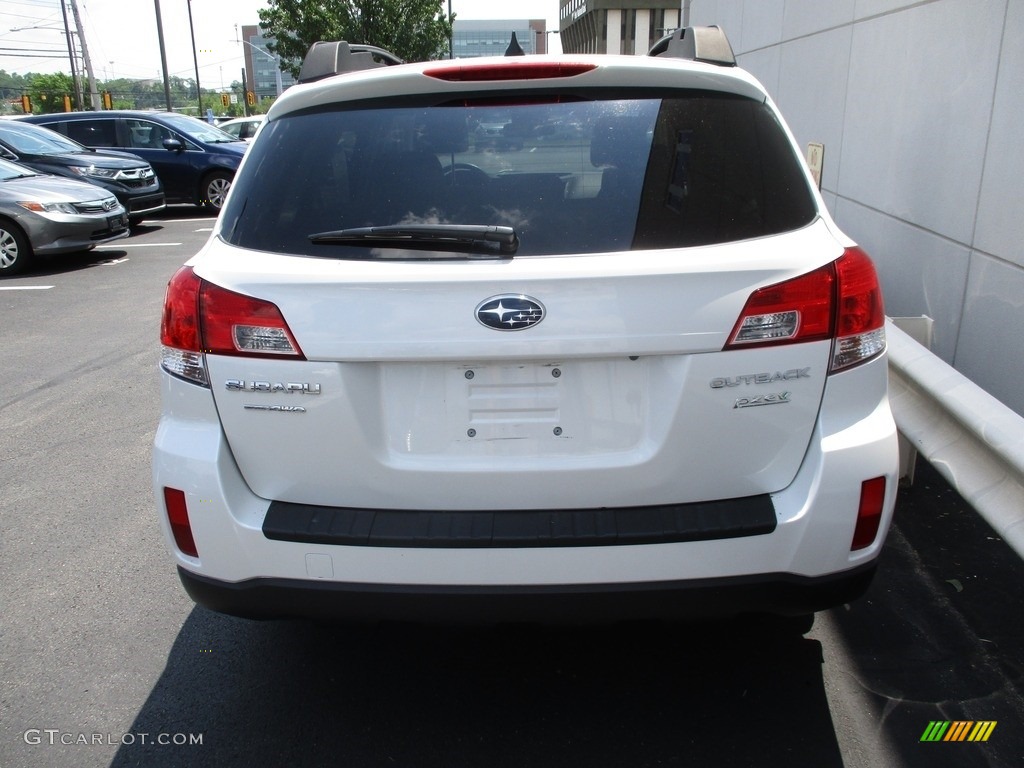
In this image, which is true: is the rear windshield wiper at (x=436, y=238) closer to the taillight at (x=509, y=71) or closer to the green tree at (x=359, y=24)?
the taillight at (x=509, y=71)

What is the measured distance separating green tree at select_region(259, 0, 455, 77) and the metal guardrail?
34.6m

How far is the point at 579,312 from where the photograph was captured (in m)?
2.22

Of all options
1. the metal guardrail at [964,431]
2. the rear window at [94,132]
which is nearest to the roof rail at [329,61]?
the metal guardrail at [964,431]

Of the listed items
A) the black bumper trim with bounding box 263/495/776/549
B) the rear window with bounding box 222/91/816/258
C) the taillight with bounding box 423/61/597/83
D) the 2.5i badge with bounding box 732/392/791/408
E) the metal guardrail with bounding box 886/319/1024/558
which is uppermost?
the taillight with bounding box 423/61/597/83

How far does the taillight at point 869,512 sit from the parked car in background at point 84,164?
1388 cm

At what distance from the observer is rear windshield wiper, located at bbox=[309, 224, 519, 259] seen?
7.57ft

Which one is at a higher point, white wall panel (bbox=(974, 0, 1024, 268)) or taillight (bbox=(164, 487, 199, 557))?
white wall panel (bbox=(974, 0, 1024, 268))

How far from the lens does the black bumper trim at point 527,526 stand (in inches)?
90.9

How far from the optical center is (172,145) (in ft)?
54.0

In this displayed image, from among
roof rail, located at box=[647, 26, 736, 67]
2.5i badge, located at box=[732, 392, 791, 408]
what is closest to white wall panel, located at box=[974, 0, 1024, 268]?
roof rail, located at box=[647, 26, 736, 67]

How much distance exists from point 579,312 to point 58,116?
18.4 m

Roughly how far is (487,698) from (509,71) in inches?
74.8

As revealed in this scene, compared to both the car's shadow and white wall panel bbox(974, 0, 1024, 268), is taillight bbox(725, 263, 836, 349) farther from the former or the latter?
white wall panel bbox(974, 0, 1024, 268)

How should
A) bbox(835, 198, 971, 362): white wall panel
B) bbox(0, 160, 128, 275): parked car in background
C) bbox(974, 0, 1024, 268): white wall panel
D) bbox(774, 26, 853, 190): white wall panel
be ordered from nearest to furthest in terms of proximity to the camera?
bbox(974, 0, 1024, 268): white wall panel → bbox(835, 198, 971, 362): white wall panel → bbox(774, 26, 853, 190): white wall panel → bbox(0, 160, 128, 275): parked car in background
